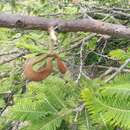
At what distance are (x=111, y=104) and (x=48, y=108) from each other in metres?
0.31

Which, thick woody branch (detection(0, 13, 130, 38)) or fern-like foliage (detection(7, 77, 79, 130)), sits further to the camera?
fern-like foliage (detection(7, 77, 79, 130))

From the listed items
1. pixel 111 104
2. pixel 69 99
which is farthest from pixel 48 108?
pixel 111 104

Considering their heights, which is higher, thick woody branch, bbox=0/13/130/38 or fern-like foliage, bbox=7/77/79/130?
thick woody branch, bbox=0/13/130/38

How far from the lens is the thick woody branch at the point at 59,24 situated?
3.49ft

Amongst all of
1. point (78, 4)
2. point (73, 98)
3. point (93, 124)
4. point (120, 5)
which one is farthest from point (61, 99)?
point (120, 5)

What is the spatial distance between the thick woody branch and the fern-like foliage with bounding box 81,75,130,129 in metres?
0.21

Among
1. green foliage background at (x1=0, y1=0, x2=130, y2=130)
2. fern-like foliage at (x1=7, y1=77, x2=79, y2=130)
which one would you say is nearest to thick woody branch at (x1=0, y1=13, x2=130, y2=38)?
green foliage background at (x1=0, y1=0, x2=130, y2=130)

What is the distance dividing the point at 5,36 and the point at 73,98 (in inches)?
43.9

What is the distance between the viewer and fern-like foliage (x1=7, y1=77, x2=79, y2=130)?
1.27 m

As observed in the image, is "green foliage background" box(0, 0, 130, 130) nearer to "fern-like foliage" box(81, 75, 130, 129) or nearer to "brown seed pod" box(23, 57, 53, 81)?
"fern-like foliage" box(81, 75, 130, 129)

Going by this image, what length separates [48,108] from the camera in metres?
1.32

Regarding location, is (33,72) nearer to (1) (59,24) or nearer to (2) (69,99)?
(1) (59,24)

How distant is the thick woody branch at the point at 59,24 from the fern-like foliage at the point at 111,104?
21cm

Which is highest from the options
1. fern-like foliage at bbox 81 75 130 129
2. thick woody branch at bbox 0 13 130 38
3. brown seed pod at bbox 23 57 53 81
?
thick woody branch at bbox 0 13 130 38
